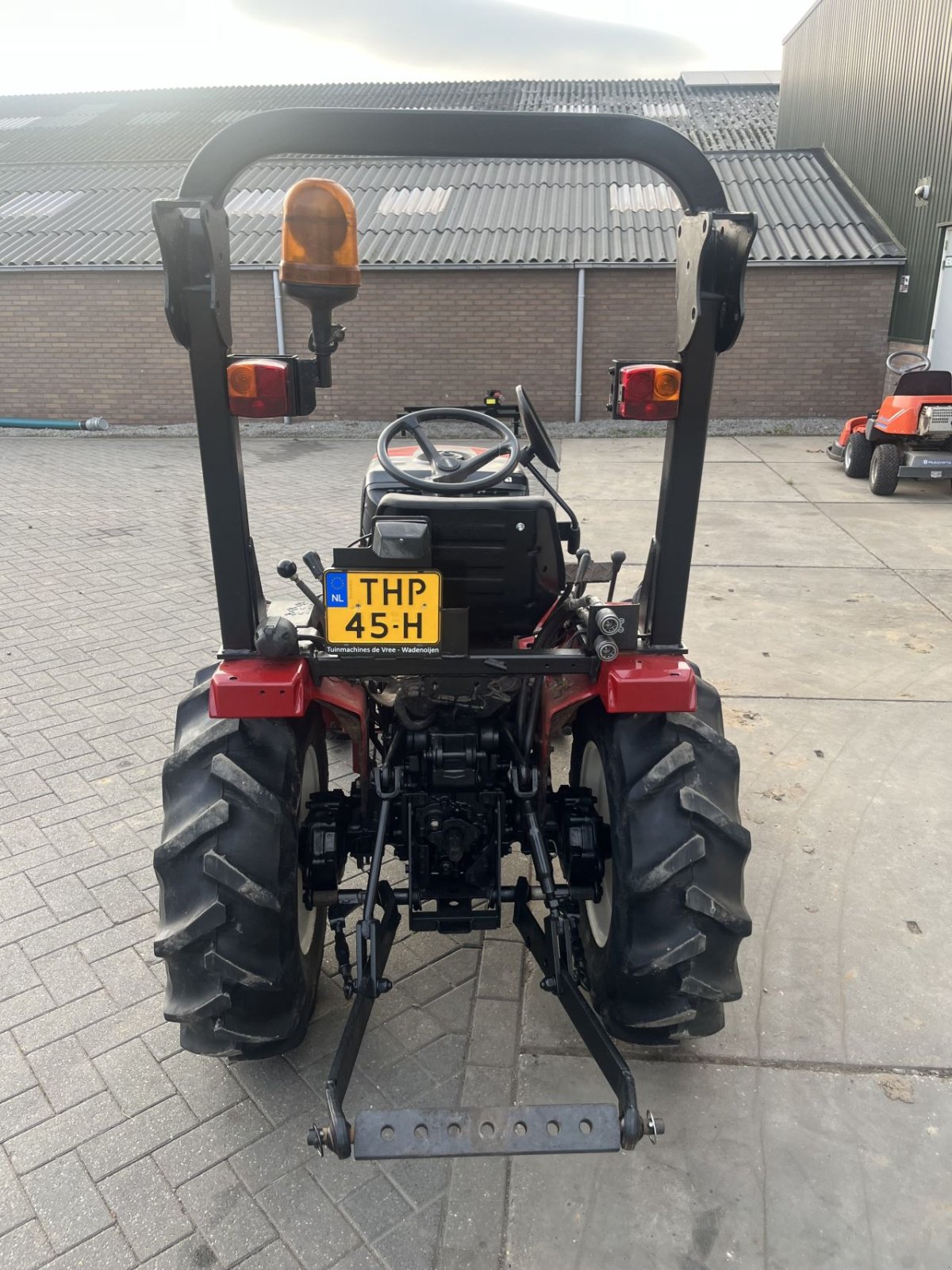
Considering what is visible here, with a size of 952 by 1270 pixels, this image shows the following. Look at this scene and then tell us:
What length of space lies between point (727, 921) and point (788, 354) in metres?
11.8

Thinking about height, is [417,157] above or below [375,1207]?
above

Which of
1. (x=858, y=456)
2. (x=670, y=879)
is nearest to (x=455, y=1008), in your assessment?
(x=670, y=879)

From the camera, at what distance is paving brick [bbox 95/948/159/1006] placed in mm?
2627

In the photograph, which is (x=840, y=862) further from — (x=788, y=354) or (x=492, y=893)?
(x=788, y=354)

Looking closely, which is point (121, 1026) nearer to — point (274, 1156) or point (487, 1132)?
point (274, 1156)

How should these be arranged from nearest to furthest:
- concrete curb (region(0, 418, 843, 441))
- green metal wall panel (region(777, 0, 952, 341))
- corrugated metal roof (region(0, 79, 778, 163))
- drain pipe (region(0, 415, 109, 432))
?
green metal wall panel (region(777, 0, 952, 341)) → concrete curb (region(0, 418, 843, 441)) → drain pipe (region(0, 415, 109, 432)) → corrugated metal roof (region(0, 79, 778, 163))

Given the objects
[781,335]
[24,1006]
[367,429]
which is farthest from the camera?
[367,429]

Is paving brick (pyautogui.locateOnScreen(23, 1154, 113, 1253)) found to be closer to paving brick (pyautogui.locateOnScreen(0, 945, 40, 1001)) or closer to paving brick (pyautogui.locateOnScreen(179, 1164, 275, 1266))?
paving brick (pyautogui.locateOnScreen(179, 1164, 275, 1266))

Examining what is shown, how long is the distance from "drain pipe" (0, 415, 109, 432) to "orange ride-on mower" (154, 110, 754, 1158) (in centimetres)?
1201

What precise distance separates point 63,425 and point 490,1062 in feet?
41.8

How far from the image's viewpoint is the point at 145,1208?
199 cm

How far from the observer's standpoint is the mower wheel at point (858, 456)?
31.0 ft

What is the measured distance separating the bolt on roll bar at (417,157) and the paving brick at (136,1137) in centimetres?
147

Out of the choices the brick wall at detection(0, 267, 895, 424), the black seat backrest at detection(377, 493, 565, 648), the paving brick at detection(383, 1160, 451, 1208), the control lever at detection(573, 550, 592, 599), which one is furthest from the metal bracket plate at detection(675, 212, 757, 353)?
the brick wall at detection(0, 267, 895, 424)
